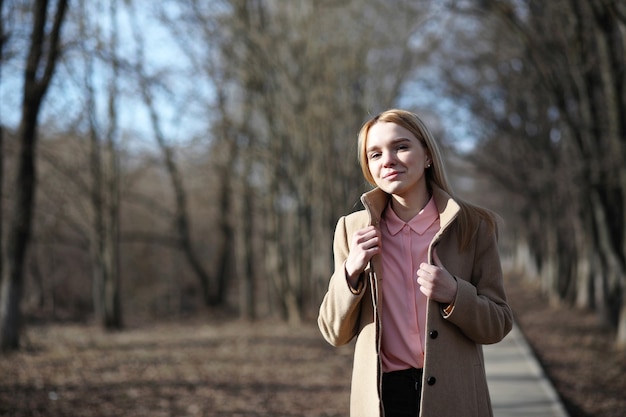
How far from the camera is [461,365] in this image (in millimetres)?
2594

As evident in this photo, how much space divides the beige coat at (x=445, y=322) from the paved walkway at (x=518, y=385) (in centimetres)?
513

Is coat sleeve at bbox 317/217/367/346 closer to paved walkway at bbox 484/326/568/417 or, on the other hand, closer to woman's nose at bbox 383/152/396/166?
woman's nose at bbox 383/152/396/166

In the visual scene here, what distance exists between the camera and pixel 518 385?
9.12 metres

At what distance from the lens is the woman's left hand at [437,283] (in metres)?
2.47

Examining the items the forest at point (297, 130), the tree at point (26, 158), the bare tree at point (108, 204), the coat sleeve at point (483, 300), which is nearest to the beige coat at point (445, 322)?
the coat sleeve at point (483, 300)

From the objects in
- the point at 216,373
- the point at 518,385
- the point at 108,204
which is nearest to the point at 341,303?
the point at 518,385

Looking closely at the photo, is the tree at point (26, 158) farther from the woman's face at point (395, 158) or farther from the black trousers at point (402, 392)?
the black trousers at point (402, 392)

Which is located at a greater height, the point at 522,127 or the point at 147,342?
the point at 522,127

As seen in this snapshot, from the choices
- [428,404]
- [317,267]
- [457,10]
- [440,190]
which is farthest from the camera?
[317,267]

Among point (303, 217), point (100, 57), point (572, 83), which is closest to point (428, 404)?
point (100, 57)

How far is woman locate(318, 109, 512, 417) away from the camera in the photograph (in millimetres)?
2531

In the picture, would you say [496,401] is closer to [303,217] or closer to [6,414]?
[6,414]

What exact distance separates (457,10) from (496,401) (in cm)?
720

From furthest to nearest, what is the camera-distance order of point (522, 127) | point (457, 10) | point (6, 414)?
point (522, 127) < point (457, 10) < point (6, 414)
